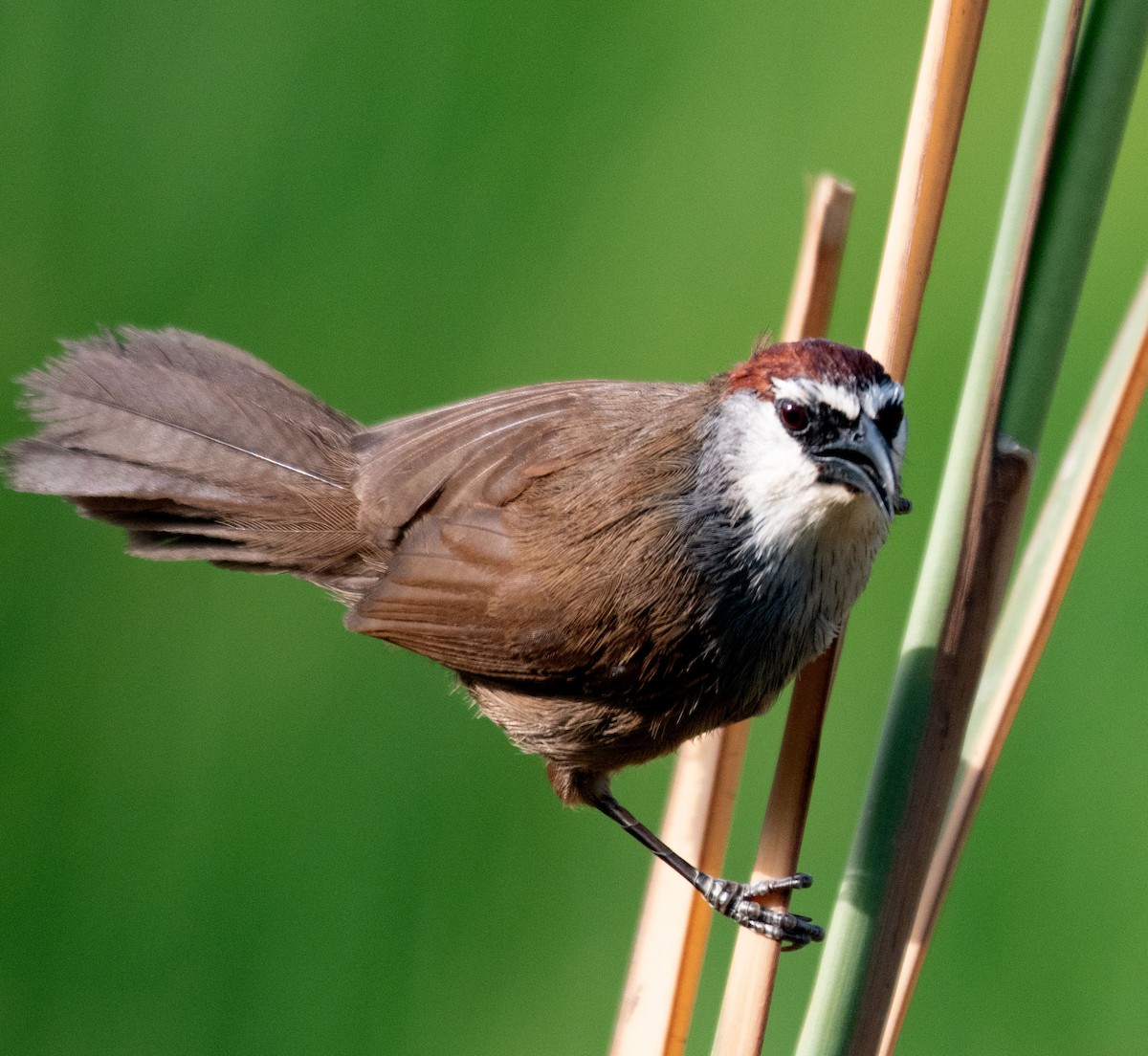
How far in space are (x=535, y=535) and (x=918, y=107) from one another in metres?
0.58

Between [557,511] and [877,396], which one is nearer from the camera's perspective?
[877,396]

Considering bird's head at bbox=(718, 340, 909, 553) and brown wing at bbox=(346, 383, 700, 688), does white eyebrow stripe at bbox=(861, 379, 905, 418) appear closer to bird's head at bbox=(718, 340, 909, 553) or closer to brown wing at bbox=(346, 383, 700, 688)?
bird's head at bbox=(718, 340, 909, 553)

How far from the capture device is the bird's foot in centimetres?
119

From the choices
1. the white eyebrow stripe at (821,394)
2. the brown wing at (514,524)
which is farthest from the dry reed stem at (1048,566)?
the brown wing at (514,524)

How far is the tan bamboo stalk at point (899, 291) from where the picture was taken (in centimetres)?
109

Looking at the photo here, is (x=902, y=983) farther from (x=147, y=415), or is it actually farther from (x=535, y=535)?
(x=147, y=415)

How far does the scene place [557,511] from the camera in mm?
Answer: 1363

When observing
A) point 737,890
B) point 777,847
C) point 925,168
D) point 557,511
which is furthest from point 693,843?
point 925,168

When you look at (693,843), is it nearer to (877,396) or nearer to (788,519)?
(788,519)

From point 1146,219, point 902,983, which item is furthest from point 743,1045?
point 1146,219

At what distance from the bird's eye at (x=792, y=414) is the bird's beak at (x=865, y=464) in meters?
0.04

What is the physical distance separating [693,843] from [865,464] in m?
0.54

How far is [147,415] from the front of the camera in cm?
148

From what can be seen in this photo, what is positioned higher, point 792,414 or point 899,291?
point 899,291
